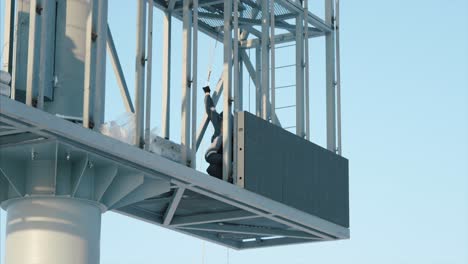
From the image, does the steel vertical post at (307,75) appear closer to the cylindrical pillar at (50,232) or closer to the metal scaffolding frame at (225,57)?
the metal scaffolding frame at (225,57)

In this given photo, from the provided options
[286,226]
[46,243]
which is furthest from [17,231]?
[286,226]

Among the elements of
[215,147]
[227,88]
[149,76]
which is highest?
[227,88]

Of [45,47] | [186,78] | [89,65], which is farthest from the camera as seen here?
[186,78]

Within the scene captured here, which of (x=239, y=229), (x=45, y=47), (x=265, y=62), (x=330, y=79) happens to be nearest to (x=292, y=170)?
(x=239, y=229)

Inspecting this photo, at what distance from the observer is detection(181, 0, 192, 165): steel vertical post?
1266 inches

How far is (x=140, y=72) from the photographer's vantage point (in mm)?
31125

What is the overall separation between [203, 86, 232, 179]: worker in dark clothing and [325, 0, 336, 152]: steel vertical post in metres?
5.47

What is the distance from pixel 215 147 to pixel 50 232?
638 cm

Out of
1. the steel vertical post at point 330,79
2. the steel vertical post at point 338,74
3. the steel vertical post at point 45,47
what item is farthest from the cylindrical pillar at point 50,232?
the steel vertical post at point 338,74

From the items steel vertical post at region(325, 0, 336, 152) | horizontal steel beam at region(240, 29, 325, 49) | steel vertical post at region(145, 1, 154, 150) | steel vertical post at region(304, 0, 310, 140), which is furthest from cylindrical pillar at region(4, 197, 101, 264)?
horizontal steel beam at region(240, 29, 325, 49)

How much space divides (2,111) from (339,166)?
14987 mm

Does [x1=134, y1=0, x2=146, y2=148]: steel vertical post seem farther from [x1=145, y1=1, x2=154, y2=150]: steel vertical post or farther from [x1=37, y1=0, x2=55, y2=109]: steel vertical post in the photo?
[x1=37, y1=0, x2=55, y2=109]: steel vertical post

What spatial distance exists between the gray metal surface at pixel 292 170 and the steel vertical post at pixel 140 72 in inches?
152

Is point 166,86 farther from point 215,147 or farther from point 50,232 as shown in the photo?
point 50,232
